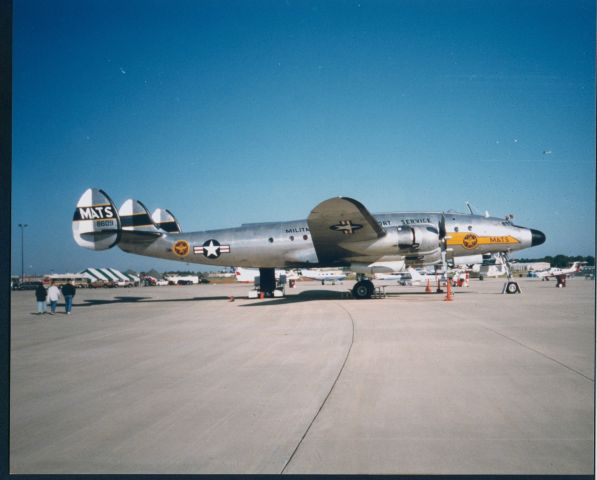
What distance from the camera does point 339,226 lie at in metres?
18.2

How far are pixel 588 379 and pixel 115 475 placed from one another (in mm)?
5700

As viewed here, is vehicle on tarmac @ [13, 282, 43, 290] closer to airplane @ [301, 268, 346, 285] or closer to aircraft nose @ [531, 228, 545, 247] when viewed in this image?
airplane @ [301, 268, 346, 285]

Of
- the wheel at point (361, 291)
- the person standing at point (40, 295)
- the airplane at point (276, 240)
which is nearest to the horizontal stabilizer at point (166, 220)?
the airplane at point (276, 240)

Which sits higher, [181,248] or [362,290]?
[181,248]

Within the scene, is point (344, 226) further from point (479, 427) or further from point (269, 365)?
point (479, 427)

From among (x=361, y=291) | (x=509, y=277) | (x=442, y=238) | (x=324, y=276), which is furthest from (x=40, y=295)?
(x=324, y=276)

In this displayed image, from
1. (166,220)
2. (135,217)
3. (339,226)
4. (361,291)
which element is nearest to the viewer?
(339,226)

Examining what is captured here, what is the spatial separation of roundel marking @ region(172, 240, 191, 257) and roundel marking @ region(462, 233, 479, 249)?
536 inches

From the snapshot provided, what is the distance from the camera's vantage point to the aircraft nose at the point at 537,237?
71.4 feet

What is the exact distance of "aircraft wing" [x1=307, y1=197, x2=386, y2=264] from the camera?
16.7 meters

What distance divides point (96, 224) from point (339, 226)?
39.1 ft

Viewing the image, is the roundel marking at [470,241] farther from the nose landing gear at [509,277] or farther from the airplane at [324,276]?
the airplane at [324,276]

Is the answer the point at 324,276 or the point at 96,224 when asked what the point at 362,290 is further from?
the point at 324,276

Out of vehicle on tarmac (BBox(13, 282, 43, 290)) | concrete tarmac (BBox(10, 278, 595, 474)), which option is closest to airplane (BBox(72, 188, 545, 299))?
concrete tarmac (BBox(10, 278, 595, 474))
